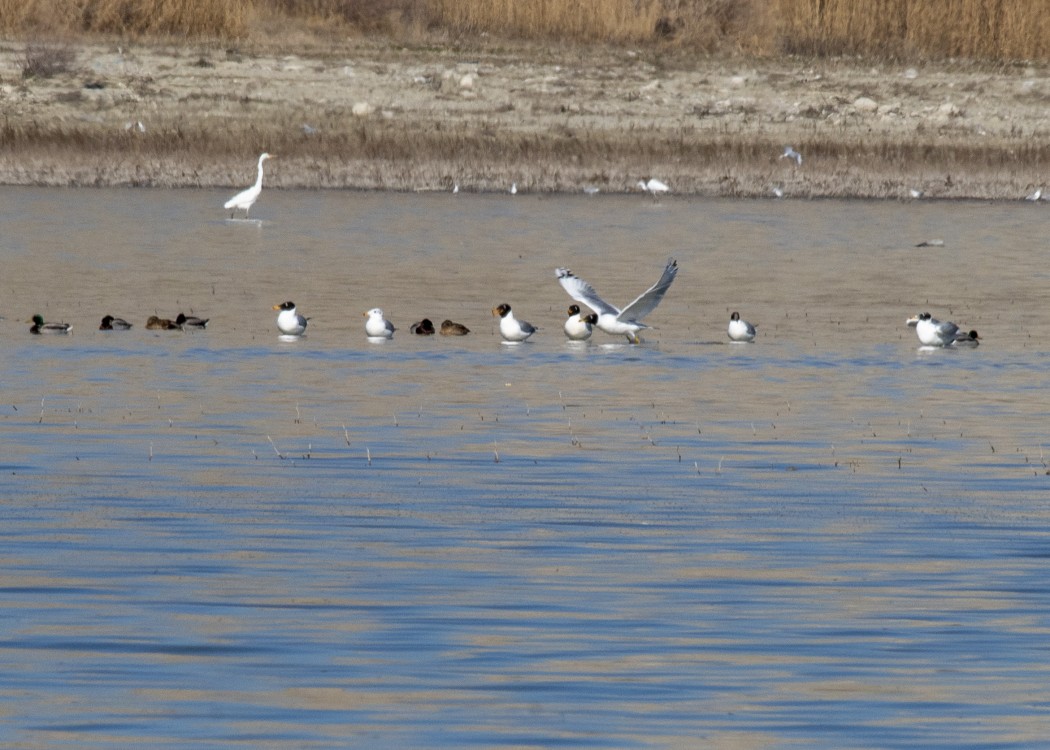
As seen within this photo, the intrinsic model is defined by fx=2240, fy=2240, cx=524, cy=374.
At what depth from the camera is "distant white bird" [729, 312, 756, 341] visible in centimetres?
1702

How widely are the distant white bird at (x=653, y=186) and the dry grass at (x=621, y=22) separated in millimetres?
7279

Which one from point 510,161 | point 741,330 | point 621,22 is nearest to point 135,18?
point 621,22

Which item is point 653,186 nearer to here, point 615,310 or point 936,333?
point 615,310

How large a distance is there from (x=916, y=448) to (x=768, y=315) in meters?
7.93

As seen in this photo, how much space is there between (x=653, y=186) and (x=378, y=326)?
13710 millimetres

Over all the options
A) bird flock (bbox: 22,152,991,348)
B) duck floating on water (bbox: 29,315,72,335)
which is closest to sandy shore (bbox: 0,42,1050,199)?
bird flock (bbox: 22,152,991,348)

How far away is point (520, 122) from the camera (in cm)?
3247

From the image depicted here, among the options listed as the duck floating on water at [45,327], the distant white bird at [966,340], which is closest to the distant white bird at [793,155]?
the distant white bird at [966,340]

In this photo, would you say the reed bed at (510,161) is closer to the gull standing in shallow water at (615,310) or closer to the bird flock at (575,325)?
the bird flock at (575,325)

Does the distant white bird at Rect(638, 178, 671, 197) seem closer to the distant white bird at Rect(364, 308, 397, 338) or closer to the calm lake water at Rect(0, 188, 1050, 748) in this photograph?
the calm lake water at Rect(0, 188, 1050, 748)

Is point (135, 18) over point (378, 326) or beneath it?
over

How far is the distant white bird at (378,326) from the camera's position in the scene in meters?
17.0

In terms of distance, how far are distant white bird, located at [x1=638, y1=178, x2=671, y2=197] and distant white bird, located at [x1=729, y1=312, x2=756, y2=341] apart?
13.2 meters

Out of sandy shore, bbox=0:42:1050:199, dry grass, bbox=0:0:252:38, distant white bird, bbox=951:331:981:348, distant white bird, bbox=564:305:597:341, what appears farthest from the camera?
dry grass, bbox=0:0:252:38
